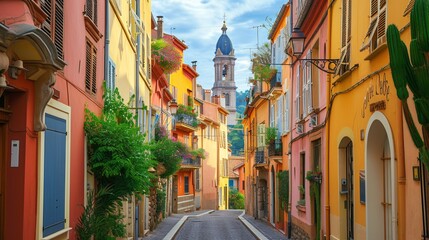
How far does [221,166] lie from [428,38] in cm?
6135

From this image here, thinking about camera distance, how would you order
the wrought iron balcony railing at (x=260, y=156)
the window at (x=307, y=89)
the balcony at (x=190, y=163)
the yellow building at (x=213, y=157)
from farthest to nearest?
the yellow building at (x=213, y=157)
the balcony at (x=190, y=163)
the wrought iron balcony railing at (x=260, y=156)
the window at (x=307, y=89)

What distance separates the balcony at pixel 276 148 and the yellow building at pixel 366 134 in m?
11.7

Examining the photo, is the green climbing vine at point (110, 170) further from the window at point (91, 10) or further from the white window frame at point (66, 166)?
the window at point (91, 10)

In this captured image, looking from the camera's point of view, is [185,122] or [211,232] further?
[185,122]

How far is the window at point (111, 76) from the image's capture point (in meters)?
15.9

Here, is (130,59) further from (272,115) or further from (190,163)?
(190,163)

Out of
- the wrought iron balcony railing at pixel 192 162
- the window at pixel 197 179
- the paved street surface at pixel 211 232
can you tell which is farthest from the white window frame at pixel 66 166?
the window at pixel 197 179

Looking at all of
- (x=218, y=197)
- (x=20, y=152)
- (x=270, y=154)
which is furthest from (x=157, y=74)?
(x=218, y=197)

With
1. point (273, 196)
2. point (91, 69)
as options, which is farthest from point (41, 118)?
point (273, 196)

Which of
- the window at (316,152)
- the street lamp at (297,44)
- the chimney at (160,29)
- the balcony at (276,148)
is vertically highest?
the chimney at (160,29)

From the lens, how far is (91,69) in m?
13.5

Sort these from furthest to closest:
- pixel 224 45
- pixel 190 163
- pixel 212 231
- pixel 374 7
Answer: pixel 224 45, pixel 190 163, pixel 212 231, pixel 374 7

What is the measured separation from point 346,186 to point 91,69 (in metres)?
6.19

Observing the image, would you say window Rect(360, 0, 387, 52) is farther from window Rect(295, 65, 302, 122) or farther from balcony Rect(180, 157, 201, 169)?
balcony Rect(180, 157, 201, 169)
